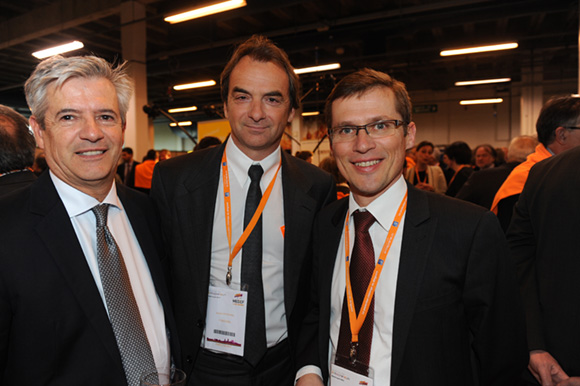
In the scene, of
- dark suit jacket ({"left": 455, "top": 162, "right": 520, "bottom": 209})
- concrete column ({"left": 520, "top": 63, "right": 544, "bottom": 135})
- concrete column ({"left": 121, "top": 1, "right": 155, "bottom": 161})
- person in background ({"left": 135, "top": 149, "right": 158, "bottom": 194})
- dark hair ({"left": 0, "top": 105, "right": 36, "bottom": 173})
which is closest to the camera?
dark hair ({"left": 0, "top": 105, "right": 36, "bottom": 173})

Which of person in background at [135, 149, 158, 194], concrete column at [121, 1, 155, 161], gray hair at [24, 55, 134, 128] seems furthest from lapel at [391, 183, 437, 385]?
concrete column at [121, 1, 155, 161]

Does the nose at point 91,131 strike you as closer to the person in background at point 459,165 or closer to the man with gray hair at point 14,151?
the man with gray hair at point 14,151

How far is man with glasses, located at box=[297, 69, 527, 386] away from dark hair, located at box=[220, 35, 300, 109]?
1.82 ft

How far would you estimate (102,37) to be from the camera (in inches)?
402

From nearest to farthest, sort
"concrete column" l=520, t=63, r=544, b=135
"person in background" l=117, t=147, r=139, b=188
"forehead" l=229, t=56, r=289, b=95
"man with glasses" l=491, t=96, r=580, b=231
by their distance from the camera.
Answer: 1. "forehead" l=229, t=56, r=289, b=95
2. "man with glasses" l=491, t=96, r=580, b=231
3. "person in background" l=117, t=147, r=139, b=188
4. "concrete column" l=520, t=63, r=544, b=135

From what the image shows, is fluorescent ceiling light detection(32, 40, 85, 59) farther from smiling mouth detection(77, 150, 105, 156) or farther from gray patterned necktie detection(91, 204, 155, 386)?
gray patterned necktie detection(91, 204, 155, 386)

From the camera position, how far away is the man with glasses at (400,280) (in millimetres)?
1250

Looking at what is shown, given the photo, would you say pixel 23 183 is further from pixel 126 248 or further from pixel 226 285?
pixel 226 285

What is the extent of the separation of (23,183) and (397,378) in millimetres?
1909

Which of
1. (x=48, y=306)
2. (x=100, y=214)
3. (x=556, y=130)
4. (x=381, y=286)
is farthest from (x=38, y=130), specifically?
(x=556, y=130)

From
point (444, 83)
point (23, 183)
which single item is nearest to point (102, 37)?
point (23, 183)

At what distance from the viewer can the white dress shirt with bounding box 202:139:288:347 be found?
172cm

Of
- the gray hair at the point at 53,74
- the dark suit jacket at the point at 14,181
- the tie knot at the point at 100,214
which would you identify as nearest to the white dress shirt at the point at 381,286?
the tie knot at the point at 100,214

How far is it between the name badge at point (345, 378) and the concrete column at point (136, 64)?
8.42 m
